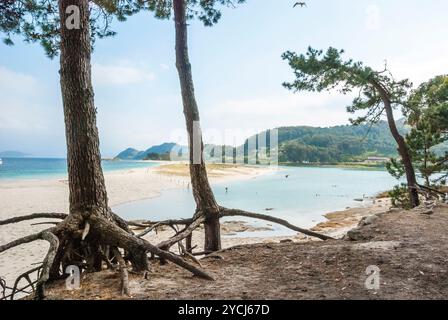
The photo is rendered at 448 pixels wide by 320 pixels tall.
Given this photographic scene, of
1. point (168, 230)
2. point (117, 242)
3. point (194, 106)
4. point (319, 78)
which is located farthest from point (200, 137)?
point (168, 230)

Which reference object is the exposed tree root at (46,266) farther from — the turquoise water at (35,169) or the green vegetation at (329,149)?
the green vegetation at (329,149)

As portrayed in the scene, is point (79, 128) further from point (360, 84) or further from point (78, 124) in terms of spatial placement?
point (360, 84)

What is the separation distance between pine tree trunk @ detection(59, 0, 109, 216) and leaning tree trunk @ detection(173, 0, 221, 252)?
2066mm

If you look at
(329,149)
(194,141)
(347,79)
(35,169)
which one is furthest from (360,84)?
(329,149)

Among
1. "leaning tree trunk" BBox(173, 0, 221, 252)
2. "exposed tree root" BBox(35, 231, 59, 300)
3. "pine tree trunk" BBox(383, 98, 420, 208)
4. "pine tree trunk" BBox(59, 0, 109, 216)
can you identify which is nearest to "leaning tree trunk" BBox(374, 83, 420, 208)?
"pine tree trunk" BBox(383, 98, 420, 208)

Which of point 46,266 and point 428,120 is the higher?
point 428,120

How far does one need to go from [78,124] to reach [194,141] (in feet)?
7.61

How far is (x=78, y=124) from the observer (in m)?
4.36

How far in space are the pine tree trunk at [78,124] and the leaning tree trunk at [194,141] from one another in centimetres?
207

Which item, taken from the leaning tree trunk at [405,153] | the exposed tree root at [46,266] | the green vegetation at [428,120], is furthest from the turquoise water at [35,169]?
the exposed tree root at [46,266]

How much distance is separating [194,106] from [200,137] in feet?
2.09

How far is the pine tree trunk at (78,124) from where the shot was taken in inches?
172

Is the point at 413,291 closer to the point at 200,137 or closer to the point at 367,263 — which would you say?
the point at 367,263
